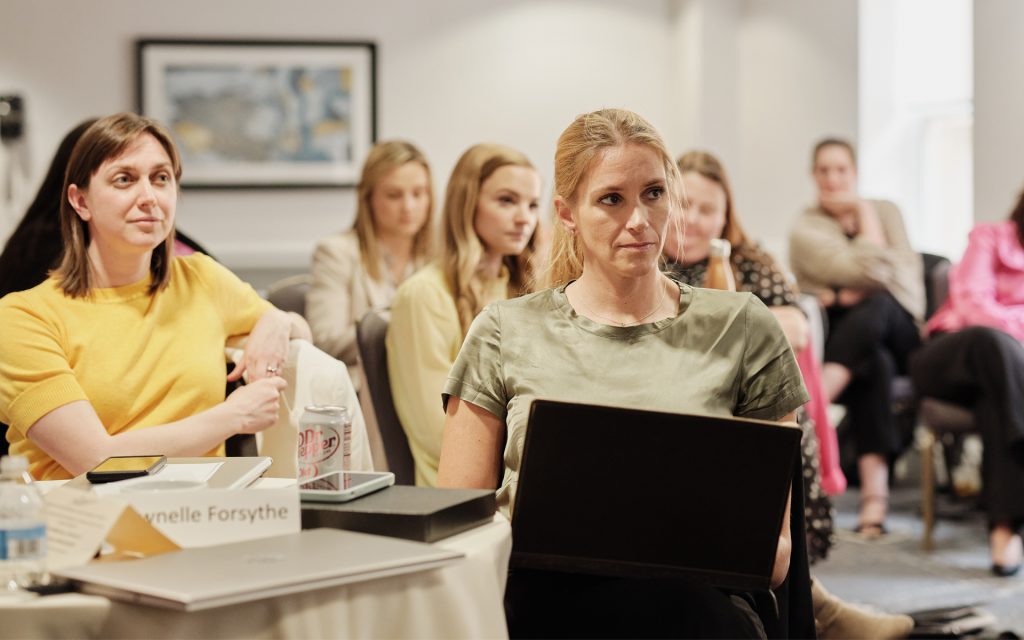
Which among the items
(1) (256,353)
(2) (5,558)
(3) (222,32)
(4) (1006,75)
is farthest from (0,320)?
(4) (1006,75)

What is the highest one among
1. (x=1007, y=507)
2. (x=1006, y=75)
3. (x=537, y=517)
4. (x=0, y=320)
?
(x=1006, y=75)

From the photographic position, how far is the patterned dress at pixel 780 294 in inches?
121

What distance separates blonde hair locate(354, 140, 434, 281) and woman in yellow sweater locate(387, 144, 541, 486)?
39.9 inches

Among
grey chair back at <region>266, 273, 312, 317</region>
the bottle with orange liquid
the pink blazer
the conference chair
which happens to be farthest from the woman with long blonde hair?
the pink blazer

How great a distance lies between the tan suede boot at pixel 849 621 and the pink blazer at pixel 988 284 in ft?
5.89

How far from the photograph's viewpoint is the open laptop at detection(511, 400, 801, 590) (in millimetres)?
1468

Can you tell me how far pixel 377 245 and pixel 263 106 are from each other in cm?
236

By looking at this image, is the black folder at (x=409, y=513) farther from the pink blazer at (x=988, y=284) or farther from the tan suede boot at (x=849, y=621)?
the pink blazer at (x=988, y=284)

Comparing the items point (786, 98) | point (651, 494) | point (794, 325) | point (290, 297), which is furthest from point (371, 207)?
point (786, 98)

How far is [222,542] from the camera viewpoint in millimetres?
1384

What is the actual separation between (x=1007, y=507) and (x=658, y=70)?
11.1 ft

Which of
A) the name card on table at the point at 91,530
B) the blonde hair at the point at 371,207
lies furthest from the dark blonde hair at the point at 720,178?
the name card on table at the point at 91,530

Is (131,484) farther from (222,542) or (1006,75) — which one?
(1006,75)

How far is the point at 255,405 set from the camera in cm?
227
